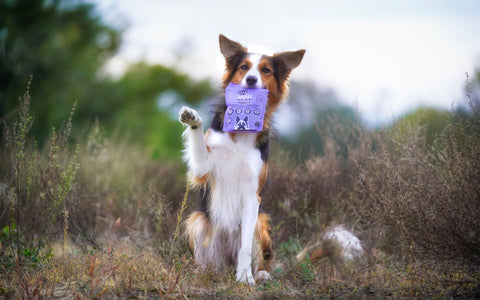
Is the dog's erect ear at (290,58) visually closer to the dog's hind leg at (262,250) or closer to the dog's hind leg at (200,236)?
the dog's hind leg at (262,250)

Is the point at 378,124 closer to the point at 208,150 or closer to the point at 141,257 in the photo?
the point at 208,150

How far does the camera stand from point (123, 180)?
292 inches

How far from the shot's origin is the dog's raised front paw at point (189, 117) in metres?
3.86

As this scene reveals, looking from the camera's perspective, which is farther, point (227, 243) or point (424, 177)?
Answer: point (227, 243)

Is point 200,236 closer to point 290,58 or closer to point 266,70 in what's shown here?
point 266,70

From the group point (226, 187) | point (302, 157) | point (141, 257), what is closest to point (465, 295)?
point (226, 187)

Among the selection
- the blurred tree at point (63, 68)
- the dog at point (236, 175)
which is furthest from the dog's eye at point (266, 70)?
the blurred tree at point (63, 68)

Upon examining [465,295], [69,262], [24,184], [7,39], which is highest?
[7,39]

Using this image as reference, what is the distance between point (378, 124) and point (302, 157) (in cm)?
140

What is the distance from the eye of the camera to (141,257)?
4070 millimetres

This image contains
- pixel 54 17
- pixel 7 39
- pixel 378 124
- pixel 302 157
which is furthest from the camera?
pixel 54 17

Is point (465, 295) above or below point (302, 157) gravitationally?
below

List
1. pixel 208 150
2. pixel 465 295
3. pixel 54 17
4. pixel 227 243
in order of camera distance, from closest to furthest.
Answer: pixel 465 295
pixel 208 150
pixel 227 243
pixel 54 17

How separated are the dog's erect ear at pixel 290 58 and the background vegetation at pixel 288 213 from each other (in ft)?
2.42
